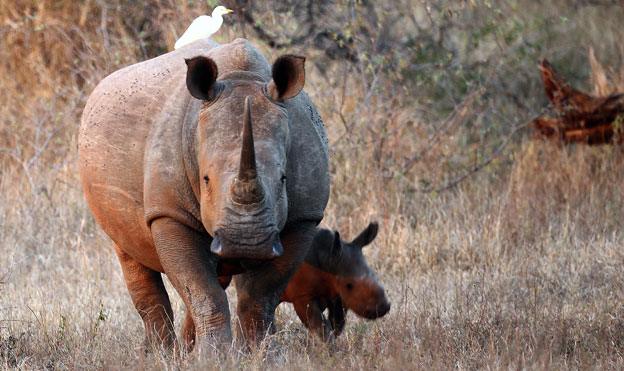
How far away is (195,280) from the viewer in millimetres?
4973

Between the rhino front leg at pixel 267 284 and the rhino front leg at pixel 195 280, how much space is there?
176mm

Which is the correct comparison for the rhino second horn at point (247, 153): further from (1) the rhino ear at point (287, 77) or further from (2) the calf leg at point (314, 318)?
(2) the calf leg at point (314, 318)

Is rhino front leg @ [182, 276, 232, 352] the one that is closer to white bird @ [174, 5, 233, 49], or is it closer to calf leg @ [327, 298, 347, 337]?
calf leg @ [327, 298, 347, 337]

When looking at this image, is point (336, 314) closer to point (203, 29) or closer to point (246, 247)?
point (203, 29)

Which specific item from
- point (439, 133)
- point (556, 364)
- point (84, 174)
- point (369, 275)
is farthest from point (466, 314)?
point (439, 133)

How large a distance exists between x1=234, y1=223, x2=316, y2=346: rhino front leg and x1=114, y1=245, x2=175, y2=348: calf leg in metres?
0.74

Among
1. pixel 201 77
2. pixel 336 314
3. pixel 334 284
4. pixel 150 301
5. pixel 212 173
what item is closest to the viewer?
pixel 212 173

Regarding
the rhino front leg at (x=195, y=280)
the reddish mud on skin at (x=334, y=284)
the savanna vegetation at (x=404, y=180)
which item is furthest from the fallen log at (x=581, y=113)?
the rhino front leg at (x=195, y=280)

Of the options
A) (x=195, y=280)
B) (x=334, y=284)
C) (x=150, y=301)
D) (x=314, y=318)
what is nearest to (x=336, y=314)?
(x=334, y=284)

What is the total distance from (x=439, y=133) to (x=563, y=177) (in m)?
1.18

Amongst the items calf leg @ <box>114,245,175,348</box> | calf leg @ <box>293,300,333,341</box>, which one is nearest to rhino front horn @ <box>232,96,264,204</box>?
calf leg @ <box>114,245,175,348</box>

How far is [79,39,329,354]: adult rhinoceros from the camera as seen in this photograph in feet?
14.7

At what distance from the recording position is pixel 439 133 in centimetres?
955

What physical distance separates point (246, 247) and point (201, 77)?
32.1 inches
